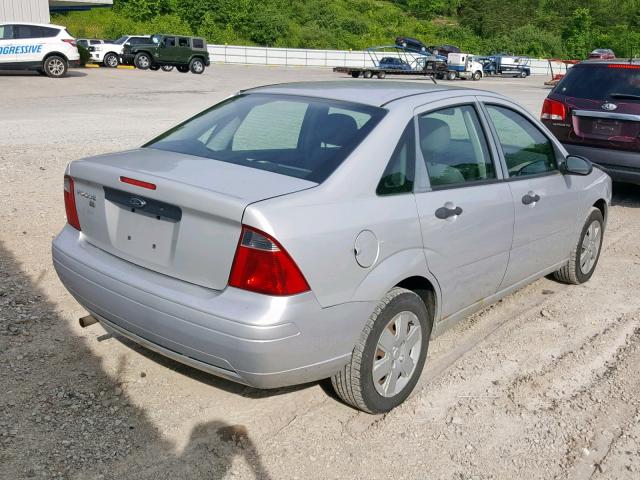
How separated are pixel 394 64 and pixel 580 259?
37.5 m

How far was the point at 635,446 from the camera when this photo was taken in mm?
3449

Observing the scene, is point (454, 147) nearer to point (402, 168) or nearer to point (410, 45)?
point (402, 168)

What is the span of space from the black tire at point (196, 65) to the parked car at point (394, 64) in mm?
11642

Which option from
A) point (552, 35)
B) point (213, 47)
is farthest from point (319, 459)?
point (552, 35)

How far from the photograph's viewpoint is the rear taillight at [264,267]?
2938 millimetres

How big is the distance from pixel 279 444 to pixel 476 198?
1779 mm

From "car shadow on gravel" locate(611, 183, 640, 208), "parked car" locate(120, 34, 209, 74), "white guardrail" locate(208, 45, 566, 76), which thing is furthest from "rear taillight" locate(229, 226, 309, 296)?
"white guardrail" locate(208, 45, 566, 76)

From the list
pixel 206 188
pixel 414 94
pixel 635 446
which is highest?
pixel 414 94

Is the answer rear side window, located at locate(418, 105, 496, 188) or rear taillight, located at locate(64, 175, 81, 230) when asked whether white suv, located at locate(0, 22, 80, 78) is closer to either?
rear taillight, located at locate(64, 175, 81, 230)

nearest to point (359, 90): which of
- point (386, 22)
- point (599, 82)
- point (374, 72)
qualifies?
point (599, 82)

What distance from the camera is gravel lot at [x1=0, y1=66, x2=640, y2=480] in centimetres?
321

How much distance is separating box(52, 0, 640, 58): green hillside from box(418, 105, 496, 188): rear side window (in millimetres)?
48583

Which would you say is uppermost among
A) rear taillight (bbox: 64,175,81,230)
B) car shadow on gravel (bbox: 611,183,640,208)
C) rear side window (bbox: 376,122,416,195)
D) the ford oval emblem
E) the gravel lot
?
rear side window (bbox: 376,122,416,195)

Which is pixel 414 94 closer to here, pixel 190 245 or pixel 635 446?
pixel 190 245
